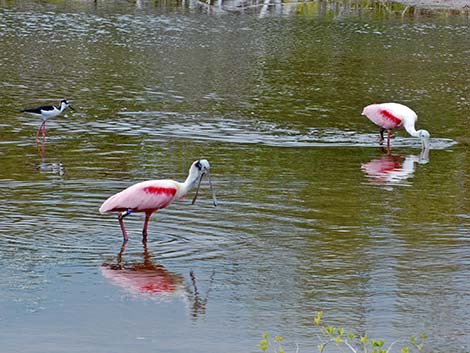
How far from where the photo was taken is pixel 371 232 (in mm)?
12719

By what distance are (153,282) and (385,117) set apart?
966 centimetres

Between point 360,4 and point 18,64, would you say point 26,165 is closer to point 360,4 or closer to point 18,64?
point 18,64

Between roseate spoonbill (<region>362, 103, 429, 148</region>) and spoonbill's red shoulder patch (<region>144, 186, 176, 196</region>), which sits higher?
spoonbill's red shoulder patch (<region>144, 186, 176, 196</region>)

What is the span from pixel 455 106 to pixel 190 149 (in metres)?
8.34

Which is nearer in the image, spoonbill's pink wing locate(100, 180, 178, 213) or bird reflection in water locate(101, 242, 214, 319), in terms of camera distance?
bird reflection in water locate(101, 242, 214, 319)

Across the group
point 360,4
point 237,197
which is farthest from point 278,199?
point 360,4

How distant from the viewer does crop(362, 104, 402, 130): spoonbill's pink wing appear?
19.4 meters

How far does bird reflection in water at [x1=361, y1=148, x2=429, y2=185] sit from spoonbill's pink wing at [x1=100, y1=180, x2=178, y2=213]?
4.72 metres

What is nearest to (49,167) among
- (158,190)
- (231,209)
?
(231,209)

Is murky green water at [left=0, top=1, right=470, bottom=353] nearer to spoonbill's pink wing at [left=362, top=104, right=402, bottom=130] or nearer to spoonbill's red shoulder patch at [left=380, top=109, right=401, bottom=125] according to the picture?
spoonbill's pink wing at [left=362, top=104, right=402, bottom=130]

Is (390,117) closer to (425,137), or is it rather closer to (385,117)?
(385,117)

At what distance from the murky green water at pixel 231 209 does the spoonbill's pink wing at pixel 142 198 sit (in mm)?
391

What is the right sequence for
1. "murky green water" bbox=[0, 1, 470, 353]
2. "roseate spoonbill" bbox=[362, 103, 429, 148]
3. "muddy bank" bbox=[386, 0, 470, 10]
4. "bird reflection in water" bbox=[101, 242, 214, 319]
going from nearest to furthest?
"murky green water" bbox=[0, 1, 470, 353] < "bird reflection in water" bbox=[101, 242, 214, 319] < "roseate spoonbill" bbox=[362, 103, 429, 148] < "muddy bank" bbox=[386, 0, 470, 10]

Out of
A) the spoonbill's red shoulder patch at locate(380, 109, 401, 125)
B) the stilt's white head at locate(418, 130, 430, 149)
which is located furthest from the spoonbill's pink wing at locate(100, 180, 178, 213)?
the spoonbill's red shoulder patch at locate(380, 109, 401, 125)
